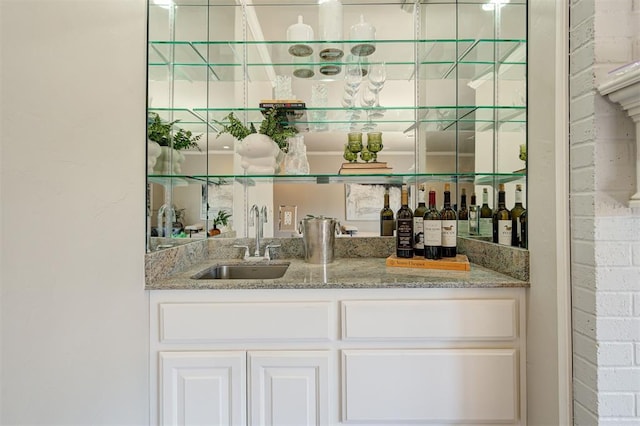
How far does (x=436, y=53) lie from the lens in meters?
2.10

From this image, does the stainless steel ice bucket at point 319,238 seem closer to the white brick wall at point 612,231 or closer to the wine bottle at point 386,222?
the wine bottle at point 386,222

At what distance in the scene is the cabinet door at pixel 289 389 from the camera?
1.35m

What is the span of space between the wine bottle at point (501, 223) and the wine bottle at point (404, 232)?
42 cm

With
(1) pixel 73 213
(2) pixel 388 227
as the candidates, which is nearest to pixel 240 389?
(1) pixel 73 213

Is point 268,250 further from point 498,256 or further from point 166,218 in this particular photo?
point 498,256

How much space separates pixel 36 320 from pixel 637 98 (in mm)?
1633

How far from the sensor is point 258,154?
194cm

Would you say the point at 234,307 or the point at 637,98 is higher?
the point at 637,98

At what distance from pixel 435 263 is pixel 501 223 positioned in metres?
0.37

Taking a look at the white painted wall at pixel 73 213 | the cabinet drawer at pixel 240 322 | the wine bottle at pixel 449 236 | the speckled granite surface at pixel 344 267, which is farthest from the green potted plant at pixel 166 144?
the wine bottle at pixel 449 236

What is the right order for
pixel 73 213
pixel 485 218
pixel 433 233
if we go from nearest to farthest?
1. pixel 73 213
2. pixel 433 233
3. pixel 485 218

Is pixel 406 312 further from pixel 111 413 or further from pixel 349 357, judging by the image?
pixel 111 413

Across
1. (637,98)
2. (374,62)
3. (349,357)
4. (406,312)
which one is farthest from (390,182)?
(637,98)

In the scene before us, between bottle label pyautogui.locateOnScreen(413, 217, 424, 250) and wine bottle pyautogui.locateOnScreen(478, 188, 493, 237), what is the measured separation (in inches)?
15.4
